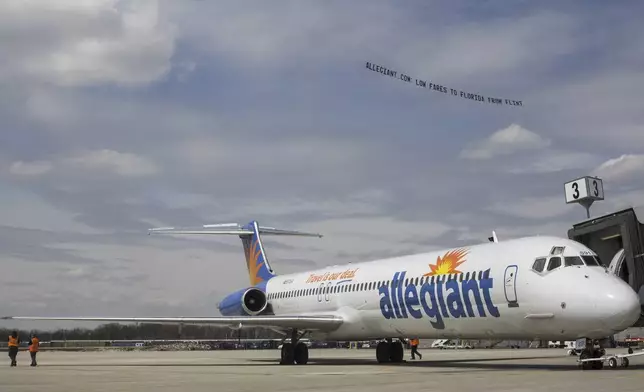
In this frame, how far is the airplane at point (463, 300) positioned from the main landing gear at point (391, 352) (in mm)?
39

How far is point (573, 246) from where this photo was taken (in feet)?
58.9

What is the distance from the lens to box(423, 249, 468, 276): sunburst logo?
809 inches

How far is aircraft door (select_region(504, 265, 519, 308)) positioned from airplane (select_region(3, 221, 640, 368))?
3 centimetres

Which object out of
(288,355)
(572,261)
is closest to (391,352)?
(288,355)

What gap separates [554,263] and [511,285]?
1278 millimetres

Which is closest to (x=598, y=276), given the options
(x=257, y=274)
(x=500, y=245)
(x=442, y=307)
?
(x=500, y=245)

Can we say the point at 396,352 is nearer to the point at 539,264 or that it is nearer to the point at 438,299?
the point at 438,299

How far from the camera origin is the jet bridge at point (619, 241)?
20.4 meters

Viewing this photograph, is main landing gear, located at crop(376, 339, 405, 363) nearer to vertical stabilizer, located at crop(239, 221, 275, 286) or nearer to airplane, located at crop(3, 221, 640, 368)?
airplane, located at crop(3, 221, 640, 368)

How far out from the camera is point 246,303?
32531 mm

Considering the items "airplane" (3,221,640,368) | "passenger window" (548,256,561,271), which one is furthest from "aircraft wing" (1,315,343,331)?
"passenger window" (548,256,561,271)

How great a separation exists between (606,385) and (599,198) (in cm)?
3074

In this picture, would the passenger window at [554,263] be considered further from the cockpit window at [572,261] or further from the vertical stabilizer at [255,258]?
the vertical stabilizer at [255,258]

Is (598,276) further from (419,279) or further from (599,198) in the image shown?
(599,198)
